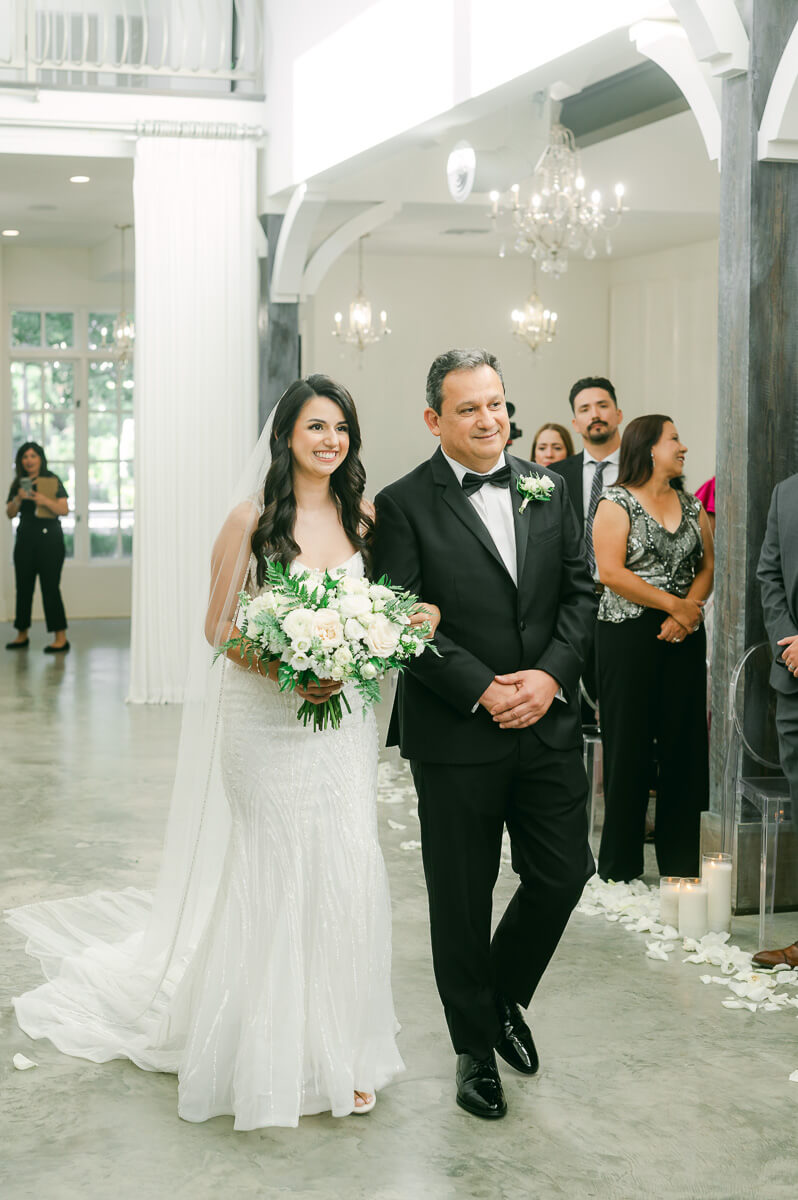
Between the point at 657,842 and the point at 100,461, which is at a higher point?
the point at 100,461

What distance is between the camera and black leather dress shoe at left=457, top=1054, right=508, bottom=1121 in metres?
3.37

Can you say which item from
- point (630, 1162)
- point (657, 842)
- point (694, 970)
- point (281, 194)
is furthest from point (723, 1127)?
point (281, 194)

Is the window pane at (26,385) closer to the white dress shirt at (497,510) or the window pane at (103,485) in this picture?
the window pane at (103,485)

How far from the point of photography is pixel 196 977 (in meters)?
3.58

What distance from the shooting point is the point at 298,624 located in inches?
121

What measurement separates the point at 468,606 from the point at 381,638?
1.18 feet

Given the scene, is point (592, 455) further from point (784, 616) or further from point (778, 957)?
point (778, 957)

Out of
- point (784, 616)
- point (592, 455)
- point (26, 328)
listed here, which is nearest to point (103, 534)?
point (26, 328)

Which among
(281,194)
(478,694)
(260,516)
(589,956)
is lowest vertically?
(589,956)

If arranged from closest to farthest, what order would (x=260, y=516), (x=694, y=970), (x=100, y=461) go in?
(x=260, y=516) < (x=694, y=970) < (x=100, y=461)

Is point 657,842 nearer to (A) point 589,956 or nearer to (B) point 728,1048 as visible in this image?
(A) point 589,956

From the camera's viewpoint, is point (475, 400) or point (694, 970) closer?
point (475, 400)

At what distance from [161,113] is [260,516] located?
7.14 m

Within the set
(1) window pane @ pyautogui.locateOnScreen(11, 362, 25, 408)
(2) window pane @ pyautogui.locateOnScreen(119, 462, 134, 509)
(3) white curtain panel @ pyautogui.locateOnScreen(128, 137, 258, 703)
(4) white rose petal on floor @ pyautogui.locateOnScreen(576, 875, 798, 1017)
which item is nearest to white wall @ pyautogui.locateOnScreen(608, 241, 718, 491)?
(3) white curtain panel @ pyautogui.locateOnScreen(128, 137, 258, 703)
